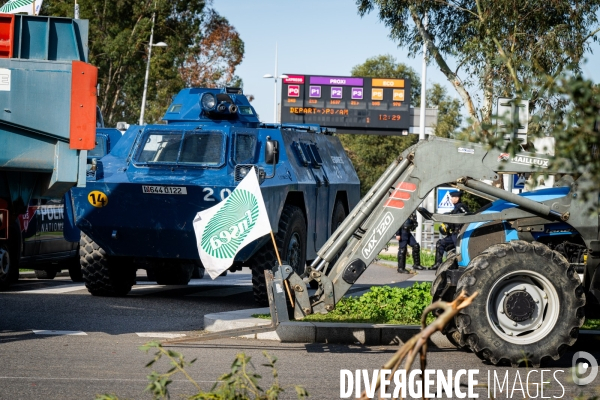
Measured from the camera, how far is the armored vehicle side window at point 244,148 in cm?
1312

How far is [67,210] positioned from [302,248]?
147 inches

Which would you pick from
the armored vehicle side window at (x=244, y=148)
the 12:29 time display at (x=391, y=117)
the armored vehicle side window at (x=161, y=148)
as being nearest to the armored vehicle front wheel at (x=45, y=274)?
the armored vehicle side window at (x=161, y=148)

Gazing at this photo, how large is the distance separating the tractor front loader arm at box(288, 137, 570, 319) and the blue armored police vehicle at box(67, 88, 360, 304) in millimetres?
3406

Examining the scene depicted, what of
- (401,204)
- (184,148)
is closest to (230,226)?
(401,204)

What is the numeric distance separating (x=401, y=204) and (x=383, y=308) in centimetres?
215

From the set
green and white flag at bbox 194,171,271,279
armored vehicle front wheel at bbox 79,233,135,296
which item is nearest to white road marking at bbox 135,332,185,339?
A: green and white flag at bbox 194,171,271,279

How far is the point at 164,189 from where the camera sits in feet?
40.5

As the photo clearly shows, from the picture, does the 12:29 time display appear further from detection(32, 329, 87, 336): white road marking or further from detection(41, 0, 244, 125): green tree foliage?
detection(32, 329, 87, 336): white road marking

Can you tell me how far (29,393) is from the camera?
22.1ft

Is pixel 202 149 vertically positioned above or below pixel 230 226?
above

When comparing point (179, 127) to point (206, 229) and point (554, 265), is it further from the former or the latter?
point (554, 265)

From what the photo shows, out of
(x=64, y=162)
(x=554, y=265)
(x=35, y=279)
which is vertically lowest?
(x=35, y=279)

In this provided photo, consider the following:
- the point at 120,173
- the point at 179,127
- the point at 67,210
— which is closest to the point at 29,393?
the point at 120,173

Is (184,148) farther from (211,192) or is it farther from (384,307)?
(384,307)
